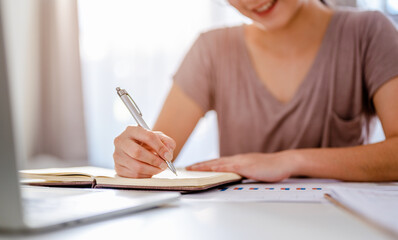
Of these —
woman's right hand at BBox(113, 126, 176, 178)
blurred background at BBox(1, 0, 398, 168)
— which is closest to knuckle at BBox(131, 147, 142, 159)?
woman's right hand at BBox(113, 126, 176, 178)

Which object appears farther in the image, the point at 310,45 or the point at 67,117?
the point at 67,117

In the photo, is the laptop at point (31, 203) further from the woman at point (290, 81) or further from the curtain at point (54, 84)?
the curtain at point (54, 84)

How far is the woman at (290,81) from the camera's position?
111 cm

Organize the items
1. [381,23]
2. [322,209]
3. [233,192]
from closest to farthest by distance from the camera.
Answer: [322,209], [233,192], [381,23]

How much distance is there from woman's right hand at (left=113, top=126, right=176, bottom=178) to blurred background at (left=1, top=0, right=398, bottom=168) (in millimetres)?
1454

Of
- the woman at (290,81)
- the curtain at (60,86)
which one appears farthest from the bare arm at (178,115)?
the curtain at (60,86)

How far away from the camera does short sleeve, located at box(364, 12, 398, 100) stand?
1.04 metres

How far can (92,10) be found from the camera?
247cm

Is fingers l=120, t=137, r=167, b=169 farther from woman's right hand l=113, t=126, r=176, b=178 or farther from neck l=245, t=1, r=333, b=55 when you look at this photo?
neck l=245, t=1, r=333, b=55

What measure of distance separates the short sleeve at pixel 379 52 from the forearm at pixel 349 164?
9.2 inches

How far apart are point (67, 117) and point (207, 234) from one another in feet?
7.64

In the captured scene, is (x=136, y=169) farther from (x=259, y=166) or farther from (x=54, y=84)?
(x=54, y=84)

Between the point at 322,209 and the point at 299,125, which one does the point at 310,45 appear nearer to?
the point at 299,125

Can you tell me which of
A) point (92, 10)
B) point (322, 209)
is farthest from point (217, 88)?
point (92, 10)
